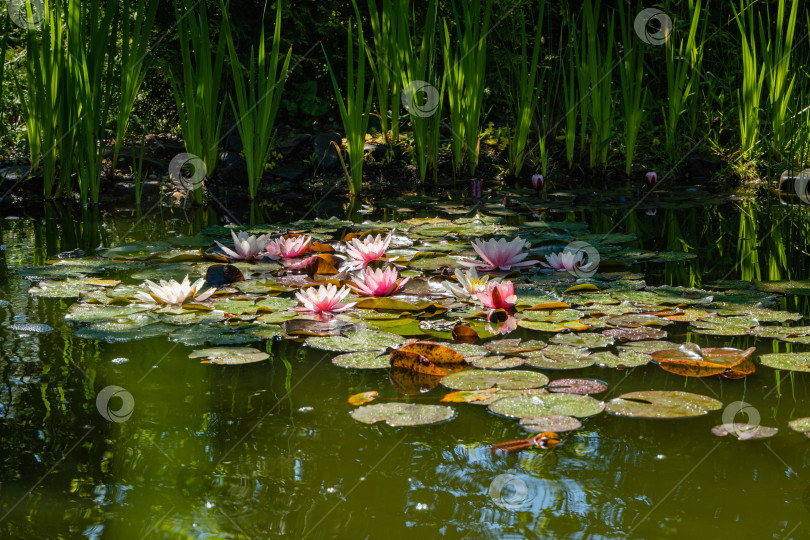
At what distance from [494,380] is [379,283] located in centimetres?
65

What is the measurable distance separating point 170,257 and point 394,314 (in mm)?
1019

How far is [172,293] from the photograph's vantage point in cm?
186

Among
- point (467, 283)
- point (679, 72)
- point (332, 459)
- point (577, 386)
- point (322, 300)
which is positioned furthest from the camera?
point (679, 72)

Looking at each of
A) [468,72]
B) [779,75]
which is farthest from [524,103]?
[779,75]

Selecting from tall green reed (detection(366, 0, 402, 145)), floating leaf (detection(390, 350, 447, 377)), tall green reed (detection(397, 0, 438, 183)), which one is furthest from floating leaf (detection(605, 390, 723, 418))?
tall green reed (detection(366, 0, 402, 145))

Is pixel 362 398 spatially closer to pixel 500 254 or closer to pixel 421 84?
pixel 500 254

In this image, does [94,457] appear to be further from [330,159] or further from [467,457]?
[330,159]

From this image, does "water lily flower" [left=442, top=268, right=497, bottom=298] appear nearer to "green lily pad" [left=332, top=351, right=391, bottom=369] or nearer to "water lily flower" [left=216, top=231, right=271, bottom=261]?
"green lily pad" [left=332, top=351, right=391, bottom=369]

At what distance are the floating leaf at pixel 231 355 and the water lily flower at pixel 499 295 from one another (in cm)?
59

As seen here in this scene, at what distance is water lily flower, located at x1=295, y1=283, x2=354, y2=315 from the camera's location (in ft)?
5.82

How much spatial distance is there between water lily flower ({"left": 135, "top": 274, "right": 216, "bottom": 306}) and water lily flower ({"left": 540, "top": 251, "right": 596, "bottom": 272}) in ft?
3.44

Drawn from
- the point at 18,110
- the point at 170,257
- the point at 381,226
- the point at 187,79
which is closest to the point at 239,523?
the point at 170,257

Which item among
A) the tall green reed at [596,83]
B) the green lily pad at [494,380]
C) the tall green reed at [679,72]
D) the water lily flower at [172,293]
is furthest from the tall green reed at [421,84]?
the green lily pad at [494,380]

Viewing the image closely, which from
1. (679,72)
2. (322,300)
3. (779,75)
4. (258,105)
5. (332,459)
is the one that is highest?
(679,72)
